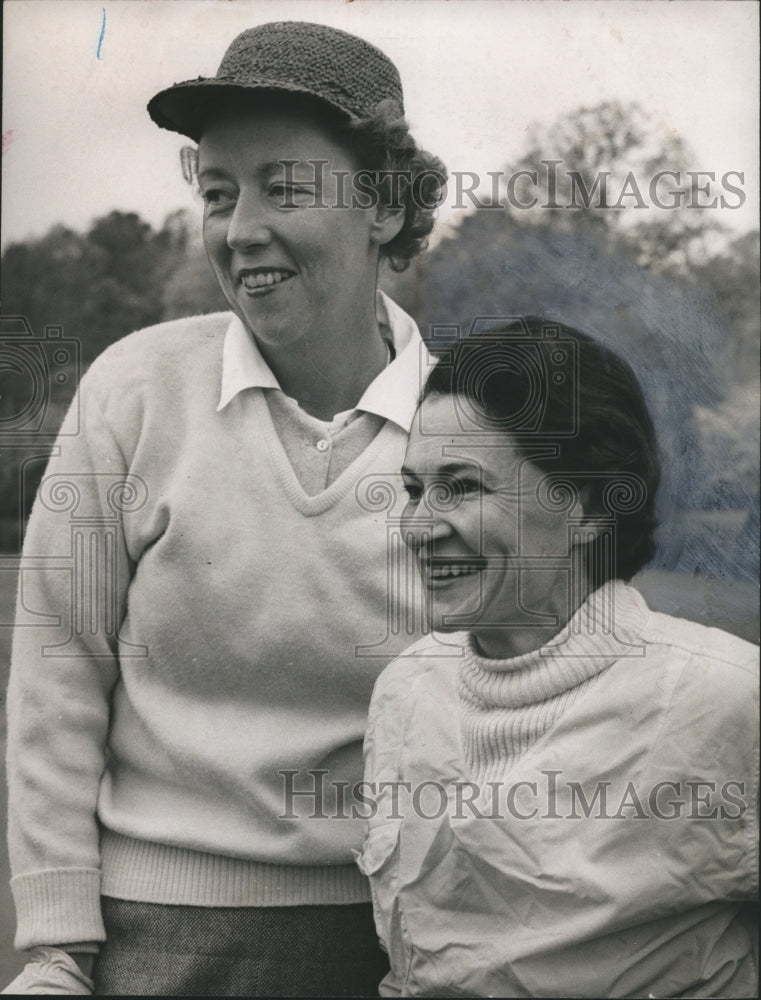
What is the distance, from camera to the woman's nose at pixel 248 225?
3.13 metres

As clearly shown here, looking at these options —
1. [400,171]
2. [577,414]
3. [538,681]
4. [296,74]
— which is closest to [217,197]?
[296,74]

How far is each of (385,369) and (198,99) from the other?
822mm

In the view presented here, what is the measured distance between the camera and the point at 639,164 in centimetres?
320

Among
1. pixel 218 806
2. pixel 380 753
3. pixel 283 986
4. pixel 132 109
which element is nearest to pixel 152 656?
pixel 218 806

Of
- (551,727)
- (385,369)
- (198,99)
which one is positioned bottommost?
(551,727)

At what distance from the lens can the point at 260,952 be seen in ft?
10.3

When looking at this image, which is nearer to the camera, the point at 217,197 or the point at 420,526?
the point at 420,526

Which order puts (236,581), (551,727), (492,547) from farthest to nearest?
(236,581) < (492,547) < (551,727)

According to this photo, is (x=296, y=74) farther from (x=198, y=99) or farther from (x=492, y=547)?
(x=492, y=547)

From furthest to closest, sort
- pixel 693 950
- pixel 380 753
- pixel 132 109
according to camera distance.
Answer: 1. pixel 132 109
2. pixel 380 753
3. pixel 693 950

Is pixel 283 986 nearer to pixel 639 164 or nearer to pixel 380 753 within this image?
pixel 380 753

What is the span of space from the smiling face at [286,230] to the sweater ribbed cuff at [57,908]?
4.66ft

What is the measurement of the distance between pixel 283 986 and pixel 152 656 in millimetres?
869

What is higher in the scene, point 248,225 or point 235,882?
point 248,225
